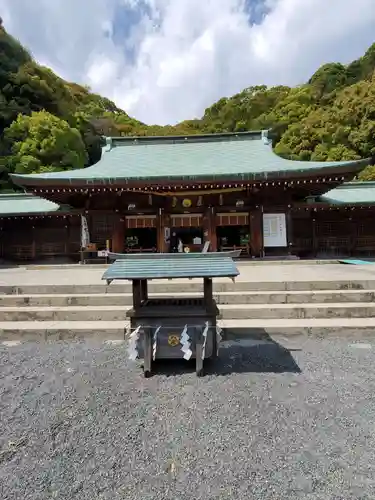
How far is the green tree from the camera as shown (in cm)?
2388

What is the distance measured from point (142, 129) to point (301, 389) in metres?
53.6

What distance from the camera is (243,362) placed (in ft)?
14.6

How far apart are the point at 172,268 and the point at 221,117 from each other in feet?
162

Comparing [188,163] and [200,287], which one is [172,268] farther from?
[188,163]

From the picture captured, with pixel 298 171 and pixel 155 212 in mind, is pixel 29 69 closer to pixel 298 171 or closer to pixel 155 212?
pixel 155 212

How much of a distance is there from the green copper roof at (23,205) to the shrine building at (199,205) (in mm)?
58

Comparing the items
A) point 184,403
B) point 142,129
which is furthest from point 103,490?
point 142,129

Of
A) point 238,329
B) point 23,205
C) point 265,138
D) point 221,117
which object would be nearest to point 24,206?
point 23,205

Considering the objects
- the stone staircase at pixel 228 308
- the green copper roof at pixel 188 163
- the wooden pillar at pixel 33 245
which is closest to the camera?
the stone staircase at pixel 228 308

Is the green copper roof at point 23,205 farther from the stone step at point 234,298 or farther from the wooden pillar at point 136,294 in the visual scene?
the wooden pillar at point 136,294

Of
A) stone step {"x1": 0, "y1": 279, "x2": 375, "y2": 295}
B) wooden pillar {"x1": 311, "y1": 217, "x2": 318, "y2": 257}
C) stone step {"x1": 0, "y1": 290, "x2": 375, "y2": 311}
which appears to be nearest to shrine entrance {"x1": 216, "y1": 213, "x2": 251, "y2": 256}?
wooden pillar {"x1": 311, "y1": 217, "x2": 318, "y2": 257}

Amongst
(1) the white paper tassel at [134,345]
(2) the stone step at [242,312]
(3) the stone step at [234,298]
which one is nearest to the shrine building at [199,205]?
(3) the stone step at [234,298]

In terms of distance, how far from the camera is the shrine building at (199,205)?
11828 millimetres

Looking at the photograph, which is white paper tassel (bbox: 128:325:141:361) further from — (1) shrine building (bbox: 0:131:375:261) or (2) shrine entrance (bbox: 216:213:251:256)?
(2) shrine entrance (bbox: 216:213:251:256)
